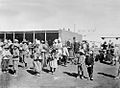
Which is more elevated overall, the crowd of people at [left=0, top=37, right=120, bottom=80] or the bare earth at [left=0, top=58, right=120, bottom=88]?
the crowd of people at [left=0, top=37, right=120, bottom=80]

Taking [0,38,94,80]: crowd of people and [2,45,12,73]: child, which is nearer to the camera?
[0,38,94,80]: crowd of people

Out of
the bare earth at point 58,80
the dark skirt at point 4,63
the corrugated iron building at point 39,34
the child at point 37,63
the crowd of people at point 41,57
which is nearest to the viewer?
the bare earth at point 58,80

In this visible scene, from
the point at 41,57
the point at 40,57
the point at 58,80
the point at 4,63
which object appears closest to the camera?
the point at 58,80

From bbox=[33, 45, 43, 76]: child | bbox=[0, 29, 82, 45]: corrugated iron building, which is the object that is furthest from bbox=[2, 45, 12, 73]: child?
bbox=[0, 29, 82, 45]: corrugated iron building

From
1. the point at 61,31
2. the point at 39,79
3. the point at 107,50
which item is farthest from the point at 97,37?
the point at 39,79

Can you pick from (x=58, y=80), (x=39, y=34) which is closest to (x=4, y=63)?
(x=58, y=80)

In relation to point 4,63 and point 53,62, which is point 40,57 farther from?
point 4,63

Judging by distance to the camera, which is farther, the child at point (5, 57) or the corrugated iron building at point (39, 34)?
the corrugated iron building at point (39, 34)

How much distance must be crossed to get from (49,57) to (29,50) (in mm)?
1932

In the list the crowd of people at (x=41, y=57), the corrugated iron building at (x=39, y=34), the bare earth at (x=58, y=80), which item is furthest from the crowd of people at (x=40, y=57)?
the corrugated iron building at (x=39, y=34)

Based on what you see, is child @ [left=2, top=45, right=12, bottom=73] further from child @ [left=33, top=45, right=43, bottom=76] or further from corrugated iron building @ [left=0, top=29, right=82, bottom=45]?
corrugated iron building @ [left=0, top=29, right=82, bottom=45]

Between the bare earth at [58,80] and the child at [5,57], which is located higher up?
the child at [5,57]

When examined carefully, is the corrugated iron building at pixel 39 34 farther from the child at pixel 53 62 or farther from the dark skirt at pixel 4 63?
the dark skirt at pixel 4 63

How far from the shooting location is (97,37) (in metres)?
47.2
